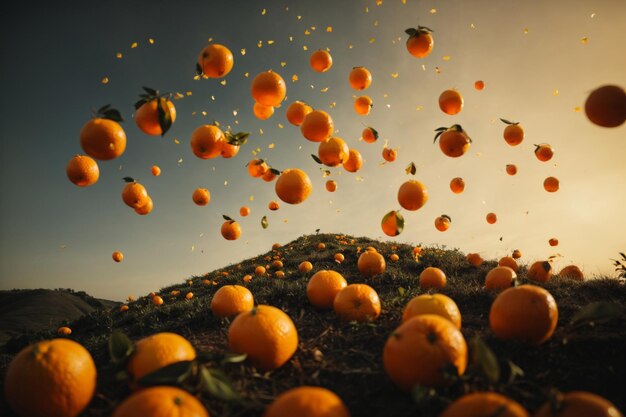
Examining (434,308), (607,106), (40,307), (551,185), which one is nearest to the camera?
(434,308)

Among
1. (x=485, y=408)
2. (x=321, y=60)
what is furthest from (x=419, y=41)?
(x=485, y=408)

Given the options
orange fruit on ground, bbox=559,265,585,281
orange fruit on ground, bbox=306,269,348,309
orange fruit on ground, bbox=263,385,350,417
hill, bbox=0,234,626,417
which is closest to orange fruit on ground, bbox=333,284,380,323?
hill, bbox=0,234,626,417

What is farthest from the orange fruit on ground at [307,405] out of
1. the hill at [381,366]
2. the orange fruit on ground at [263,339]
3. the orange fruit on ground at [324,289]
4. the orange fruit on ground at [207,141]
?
the orange fruit on ground at [207,141]

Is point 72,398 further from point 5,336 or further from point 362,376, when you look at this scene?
point 5,336

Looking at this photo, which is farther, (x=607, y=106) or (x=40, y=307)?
(x=40, y=307)

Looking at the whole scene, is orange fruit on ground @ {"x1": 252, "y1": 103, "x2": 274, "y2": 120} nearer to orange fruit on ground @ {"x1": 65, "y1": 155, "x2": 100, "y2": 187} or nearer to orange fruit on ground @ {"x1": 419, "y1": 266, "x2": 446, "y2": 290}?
orange fruit on ground @ {"x1": 65, "y1": 155, "x2": 100, "y2": 187}

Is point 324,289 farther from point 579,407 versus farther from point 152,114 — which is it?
point 152,114
